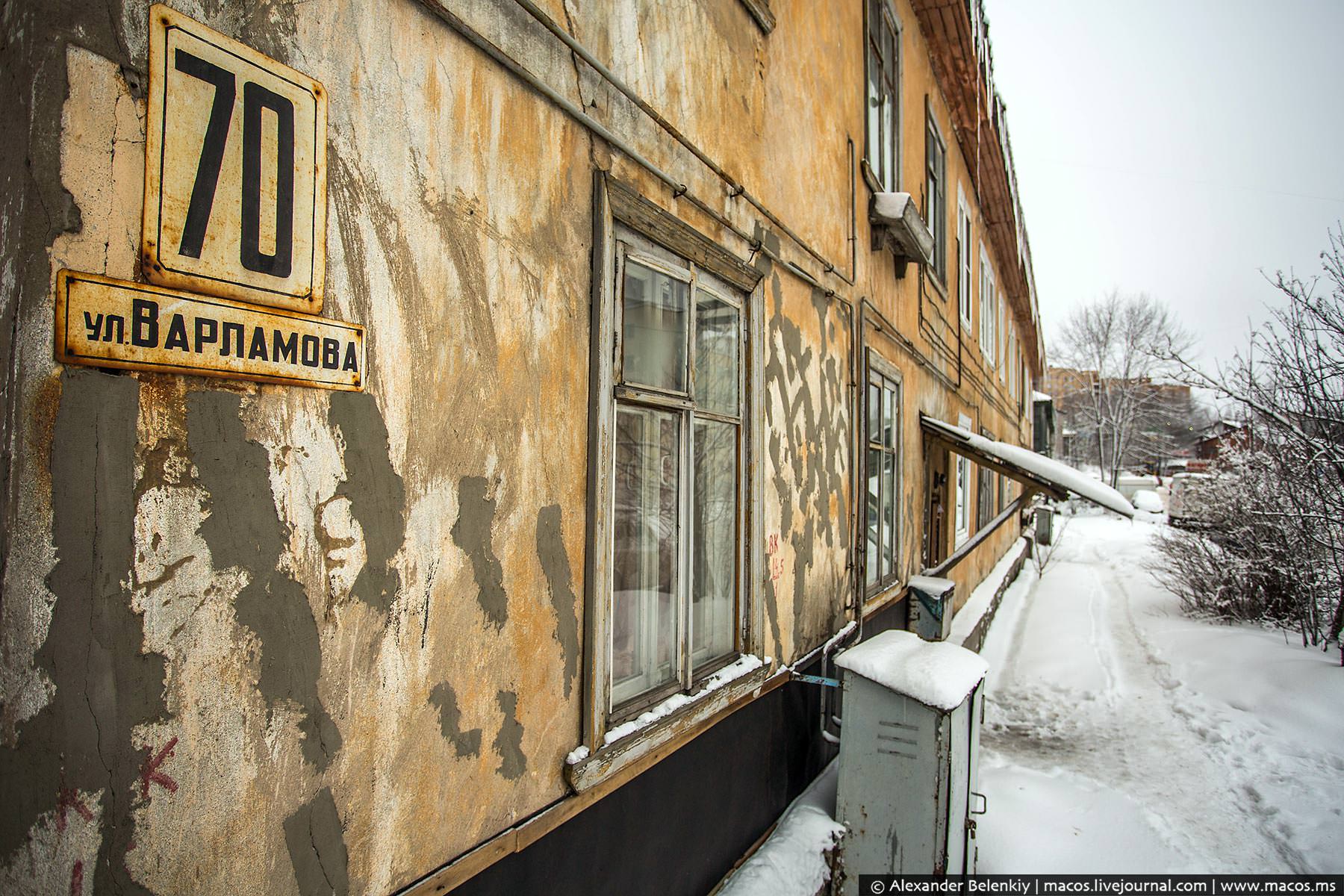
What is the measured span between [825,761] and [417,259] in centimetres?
426

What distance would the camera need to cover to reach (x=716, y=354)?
3264 mm

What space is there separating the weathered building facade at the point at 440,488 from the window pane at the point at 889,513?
2414 mm

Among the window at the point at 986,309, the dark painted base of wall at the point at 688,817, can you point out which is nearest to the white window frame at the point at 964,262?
the window at the point at 986,309

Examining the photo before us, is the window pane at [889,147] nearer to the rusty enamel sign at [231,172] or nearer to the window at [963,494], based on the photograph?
the window at [963,494]

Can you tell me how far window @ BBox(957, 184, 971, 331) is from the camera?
9.63m

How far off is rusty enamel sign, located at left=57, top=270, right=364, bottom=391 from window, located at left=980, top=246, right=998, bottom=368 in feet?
40.7

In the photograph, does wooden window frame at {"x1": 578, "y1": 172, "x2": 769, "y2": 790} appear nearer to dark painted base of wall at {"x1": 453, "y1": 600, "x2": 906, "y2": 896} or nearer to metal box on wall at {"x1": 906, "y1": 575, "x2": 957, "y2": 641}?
dark painted base of wall at {"x1": 453, "y1": 600, "x2": 906, "y2": 896}

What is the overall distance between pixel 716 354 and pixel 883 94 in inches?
165

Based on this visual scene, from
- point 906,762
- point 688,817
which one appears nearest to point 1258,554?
point 906,762

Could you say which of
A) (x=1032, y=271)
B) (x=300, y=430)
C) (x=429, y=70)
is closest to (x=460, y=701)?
(x=300, y=430)

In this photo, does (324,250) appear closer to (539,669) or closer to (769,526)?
(539,669)

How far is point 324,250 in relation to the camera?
56.4 inches

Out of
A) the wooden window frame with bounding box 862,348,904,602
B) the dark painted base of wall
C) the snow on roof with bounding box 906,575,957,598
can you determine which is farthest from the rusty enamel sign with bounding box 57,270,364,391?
the snow on roof with bounding box 906,575,957,598

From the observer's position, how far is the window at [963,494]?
10.1 m
